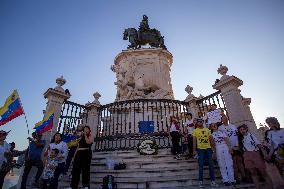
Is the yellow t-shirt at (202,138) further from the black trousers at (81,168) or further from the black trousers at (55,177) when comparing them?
the black trousers at (55,177)

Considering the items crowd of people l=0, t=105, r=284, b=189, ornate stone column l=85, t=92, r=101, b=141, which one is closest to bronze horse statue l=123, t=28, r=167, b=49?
ornate stone column l=85, t=92, r=101, b=141

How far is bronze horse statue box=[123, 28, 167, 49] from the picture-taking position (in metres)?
20.0

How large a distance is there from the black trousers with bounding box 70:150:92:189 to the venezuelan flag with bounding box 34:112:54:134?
3470 mm

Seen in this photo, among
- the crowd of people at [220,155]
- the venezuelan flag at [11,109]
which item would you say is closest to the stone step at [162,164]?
the crowd of people at [220,155]

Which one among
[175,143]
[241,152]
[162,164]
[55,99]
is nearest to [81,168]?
[162,164]

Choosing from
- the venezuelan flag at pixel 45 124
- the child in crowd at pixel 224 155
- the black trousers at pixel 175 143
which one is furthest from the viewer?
the black trousers at pixel 175 143

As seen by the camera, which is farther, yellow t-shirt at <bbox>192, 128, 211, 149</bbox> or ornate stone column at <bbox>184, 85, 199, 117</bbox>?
ornate stone column at <bbox>184, 85, 199, 117</bbox>

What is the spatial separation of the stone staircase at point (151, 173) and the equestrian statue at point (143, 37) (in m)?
13.0

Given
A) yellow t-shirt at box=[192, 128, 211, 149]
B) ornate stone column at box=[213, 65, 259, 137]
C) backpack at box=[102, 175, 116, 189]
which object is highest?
ornate stone column at box=[213, 65, 259, 137]

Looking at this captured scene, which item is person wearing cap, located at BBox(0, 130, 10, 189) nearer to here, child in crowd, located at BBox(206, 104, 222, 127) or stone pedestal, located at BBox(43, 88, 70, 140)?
stone pedestal, located at BBox(43, 88, 70, 140)

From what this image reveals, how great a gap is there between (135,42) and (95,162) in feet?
45.3

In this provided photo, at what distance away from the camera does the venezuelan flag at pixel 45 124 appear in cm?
834

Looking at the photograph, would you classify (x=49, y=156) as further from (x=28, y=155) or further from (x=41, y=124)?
(x=41, y=124)

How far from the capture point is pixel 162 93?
15070mm
